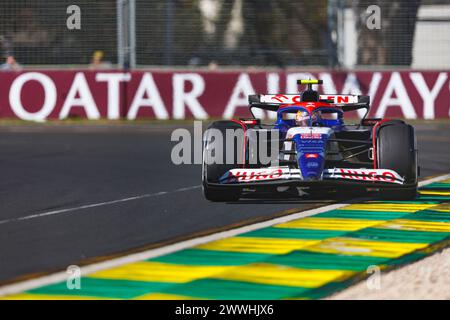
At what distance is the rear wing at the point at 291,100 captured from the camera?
11.4 metres

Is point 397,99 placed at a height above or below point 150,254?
above

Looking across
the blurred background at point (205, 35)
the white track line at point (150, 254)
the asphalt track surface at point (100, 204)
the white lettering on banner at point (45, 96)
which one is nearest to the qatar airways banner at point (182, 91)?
the white lettering on banner at point (45, 96)

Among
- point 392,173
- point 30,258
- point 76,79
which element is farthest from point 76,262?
point 76,79

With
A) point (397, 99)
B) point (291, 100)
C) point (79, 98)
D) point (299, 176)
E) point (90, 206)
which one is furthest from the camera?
point (397, 99)

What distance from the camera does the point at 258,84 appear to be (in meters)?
23.5

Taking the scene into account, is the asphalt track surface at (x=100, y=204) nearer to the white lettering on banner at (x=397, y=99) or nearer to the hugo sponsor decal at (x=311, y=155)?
the hugo sponsor decal at (x=311, y=155)

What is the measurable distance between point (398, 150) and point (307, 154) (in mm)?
932

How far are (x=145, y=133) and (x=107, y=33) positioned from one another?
3455 mm

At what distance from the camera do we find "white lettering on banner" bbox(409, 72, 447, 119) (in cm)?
2327

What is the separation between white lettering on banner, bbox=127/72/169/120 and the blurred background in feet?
1.78

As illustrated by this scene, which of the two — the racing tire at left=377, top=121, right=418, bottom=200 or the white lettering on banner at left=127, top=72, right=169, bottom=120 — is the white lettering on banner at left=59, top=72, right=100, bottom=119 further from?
the racing tire at left=377, top=121, right=418, bottom=200

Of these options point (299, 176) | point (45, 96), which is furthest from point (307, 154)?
point (45, 96)

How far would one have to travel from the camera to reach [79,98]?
2320 centimetres

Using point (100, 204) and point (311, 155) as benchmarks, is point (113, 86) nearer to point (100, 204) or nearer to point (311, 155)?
point (100, 204)
